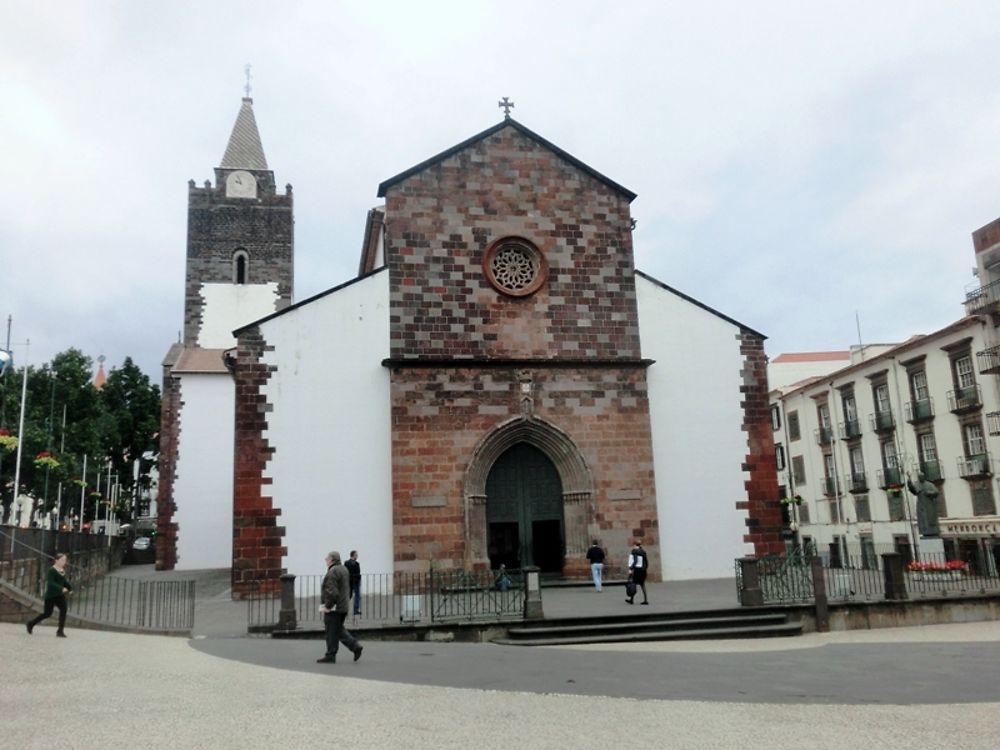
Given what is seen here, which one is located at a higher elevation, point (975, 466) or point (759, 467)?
point (975, 466)

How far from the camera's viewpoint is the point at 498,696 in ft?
26.3

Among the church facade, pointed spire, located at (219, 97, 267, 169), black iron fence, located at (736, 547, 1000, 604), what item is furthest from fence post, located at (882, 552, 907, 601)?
pointed spire, located at (219, 97, 267, 169)

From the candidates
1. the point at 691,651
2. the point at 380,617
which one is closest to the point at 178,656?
the point at 380,617

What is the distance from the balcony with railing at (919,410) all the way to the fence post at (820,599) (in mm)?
20331

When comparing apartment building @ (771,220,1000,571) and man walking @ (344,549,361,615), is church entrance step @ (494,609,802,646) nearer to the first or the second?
man walking @ (344,549,361,615)

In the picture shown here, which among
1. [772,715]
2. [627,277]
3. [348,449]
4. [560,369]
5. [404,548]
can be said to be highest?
[627,277]

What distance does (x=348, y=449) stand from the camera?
19.4 metres

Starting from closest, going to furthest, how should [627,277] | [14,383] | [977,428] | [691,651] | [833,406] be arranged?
1. [691,651]
2. [627,277]
3. [977,428]
4. [14,383]
5. [833,406]

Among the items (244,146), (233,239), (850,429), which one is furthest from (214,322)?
(850,429)

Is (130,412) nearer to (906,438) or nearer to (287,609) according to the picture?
(287,609)

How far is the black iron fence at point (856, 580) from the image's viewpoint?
14.8 m

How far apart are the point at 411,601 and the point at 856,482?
28511mm

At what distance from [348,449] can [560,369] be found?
556 centimetres

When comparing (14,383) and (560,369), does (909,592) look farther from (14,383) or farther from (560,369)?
(14,383)
